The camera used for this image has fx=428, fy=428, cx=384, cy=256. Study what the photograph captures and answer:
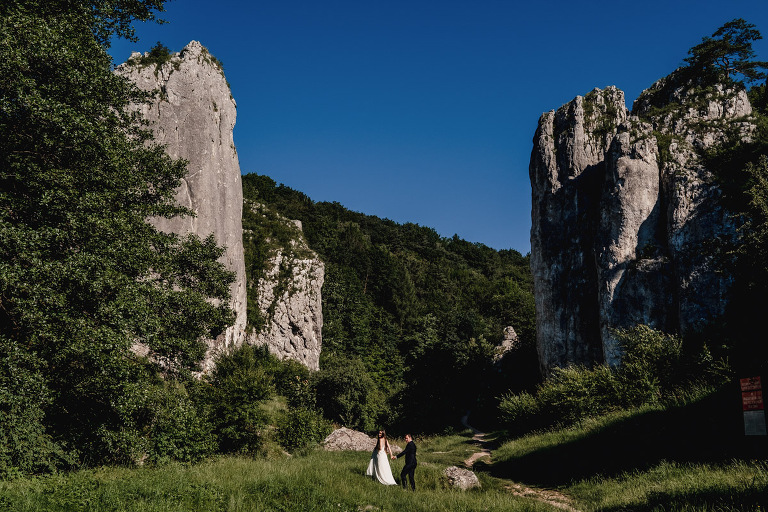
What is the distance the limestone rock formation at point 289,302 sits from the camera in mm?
46062

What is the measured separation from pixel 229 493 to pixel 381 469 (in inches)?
186

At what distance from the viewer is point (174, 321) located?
13.6 metres

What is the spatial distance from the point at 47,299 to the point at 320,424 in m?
17.5

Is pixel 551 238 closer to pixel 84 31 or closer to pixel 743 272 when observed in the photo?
pixel 743 272

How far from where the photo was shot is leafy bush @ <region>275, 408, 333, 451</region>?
2208 cm

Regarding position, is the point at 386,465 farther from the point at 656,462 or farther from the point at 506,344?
the point at 506,344

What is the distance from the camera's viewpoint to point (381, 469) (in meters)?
11.9

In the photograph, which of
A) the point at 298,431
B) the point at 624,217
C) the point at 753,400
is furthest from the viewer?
the point at 624,217

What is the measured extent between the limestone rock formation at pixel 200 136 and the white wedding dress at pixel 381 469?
2198 cm

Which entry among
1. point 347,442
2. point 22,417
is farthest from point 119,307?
point 347,442

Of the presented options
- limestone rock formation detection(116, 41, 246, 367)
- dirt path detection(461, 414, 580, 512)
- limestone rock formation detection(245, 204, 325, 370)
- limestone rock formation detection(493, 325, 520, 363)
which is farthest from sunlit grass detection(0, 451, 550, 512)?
limestone rock formation detection(493, 325, 520, 363)

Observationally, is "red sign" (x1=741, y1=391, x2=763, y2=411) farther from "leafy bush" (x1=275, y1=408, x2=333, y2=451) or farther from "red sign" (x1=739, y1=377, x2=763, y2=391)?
"leafy bush" (x1=275, y1=408, x2=333, y2=451)

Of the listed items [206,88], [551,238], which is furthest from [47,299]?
[551,238]

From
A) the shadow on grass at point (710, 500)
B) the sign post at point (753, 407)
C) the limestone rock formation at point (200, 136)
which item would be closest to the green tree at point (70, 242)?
the shadow on grass at point (710, 500)
